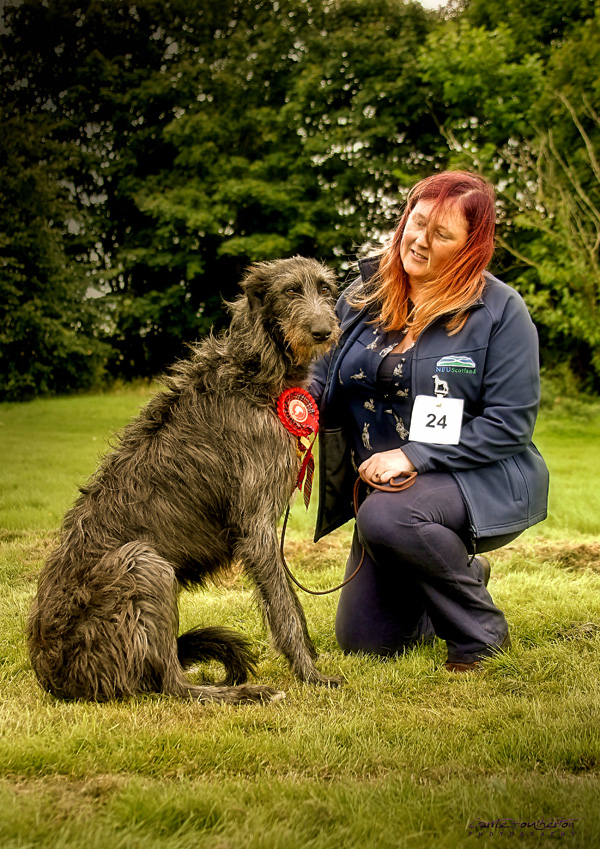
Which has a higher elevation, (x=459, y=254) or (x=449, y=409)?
(x=459, y=254)

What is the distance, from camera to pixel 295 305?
365 centimetres

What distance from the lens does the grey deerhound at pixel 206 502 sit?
3.38 metres

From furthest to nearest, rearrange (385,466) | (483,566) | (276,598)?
(483,566), (385,466), (276,598)

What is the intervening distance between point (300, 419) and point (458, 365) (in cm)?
81

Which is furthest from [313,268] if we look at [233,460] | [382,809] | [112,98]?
[112,98]

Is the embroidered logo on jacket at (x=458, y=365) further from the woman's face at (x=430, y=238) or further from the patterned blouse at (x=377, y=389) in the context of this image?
the woman's face at (x=430, y=238)

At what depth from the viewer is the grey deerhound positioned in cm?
338

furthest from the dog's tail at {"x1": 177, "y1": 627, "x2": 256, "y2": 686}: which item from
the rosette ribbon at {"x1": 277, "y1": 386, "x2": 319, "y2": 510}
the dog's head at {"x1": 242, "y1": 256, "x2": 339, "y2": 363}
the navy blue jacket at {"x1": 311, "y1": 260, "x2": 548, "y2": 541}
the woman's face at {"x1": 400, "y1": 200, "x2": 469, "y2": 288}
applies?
the woman's face at {"x1": 400, "y1": 200, "x2": 469, "y2": 288}

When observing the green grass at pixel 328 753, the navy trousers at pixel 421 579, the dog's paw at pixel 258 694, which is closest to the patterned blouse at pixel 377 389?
the navy trousers at pixel 421 579

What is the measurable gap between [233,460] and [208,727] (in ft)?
3.81

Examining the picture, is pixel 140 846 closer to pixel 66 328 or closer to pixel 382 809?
pixel 382 809

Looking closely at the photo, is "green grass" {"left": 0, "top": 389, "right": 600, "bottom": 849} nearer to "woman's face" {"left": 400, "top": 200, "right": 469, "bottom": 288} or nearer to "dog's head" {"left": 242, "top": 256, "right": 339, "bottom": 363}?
"dog's head" {"left": 242, "top": 256, "right": 339, "bottom": 363}

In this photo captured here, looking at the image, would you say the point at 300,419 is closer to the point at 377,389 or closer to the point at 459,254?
the point at 377,389

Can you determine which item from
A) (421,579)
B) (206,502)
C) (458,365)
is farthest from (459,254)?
(206,502)
